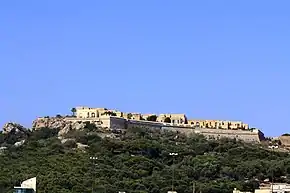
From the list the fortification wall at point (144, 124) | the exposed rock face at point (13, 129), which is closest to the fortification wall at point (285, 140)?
the fortification wall at point (144, 124)

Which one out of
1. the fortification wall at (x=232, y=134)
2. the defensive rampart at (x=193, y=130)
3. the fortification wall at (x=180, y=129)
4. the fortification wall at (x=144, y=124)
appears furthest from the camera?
the fortification wall at (x=180, y=129)

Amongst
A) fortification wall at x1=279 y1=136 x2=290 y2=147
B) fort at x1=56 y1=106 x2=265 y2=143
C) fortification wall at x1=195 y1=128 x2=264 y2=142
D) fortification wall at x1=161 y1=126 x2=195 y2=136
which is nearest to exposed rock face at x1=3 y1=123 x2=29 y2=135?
fort at x1=56 y1=106 x2=265 y2=143

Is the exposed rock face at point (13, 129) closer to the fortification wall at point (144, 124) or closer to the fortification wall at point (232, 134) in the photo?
the fortification wall at point (144, 124)

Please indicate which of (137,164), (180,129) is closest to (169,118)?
(180,129)

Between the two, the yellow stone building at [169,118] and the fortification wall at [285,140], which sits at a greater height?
the yellow stone building at [169,118]

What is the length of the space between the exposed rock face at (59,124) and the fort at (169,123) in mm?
1347

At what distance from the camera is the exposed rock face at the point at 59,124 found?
103938mm

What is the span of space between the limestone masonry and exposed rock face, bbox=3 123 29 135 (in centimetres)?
357

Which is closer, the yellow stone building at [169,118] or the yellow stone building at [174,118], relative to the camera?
the yellow stone building at [169,118]

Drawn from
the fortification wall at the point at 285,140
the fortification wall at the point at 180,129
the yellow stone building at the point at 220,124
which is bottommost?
the fortification wall at the point at 285,140

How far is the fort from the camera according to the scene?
107562 mm

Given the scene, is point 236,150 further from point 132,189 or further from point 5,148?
point 132,189

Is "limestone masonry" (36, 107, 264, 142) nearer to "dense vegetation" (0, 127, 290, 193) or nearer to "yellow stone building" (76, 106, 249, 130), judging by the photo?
"yellow stone building" (76, 106, 249, 130)

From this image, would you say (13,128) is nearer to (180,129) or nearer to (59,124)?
(59,124)
